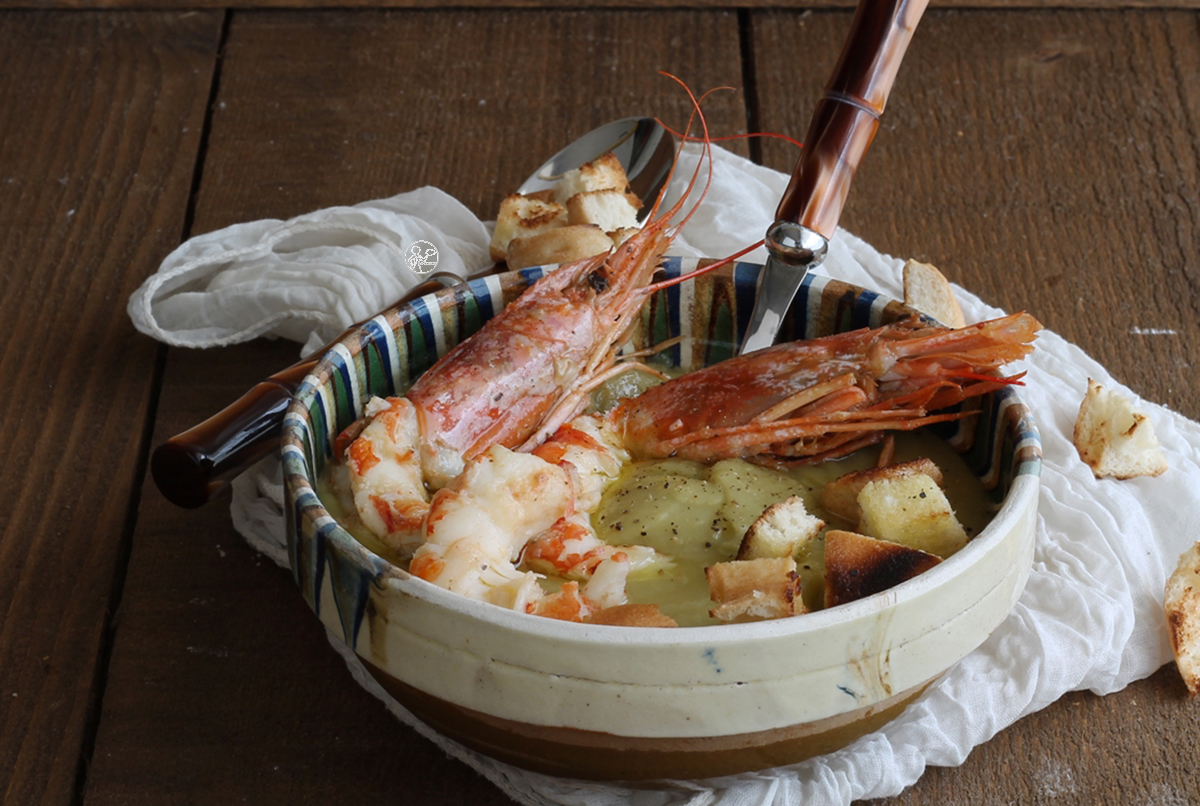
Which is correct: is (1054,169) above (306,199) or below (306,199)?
above

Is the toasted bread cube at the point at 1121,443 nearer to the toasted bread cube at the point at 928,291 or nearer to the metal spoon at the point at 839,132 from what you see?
the toasted bread cube at the point at 928,291

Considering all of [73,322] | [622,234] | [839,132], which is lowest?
[73,322]

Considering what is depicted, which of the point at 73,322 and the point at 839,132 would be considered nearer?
the point at 839,132

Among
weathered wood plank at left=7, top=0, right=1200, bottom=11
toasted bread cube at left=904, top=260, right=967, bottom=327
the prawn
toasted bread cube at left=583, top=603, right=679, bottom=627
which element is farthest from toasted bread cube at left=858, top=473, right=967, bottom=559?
weathered wood plank at left=7, top=0, right=1200, bottom=11

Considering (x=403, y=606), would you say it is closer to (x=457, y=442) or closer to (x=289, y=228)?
(x=457, y=442)

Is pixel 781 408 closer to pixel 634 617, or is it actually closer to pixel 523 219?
pixel 634 617

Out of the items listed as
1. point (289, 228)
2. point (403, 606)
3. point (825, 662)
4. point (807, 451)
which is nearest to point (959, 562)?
point (825, 662)

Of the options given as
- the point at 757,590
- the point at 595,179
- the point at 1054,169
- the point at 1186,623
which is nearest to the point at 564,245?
the point at 595,179
